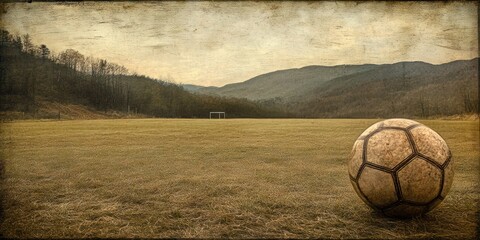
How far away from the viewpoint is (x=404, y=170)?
123 inches

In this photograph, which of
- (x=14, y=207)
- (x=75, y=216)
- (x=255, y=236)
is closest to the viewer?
(x=255, y=236)

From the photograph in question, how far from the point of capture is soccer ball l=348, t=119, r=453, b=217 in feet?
10.3

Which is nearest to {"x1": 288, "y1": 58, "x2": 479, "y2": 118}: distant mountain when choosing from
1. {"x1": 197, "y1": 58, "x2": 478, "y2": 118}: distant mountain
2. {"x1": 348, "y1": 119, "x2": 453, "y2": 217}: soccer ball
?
{"x1": 197, "y1": 58, "x2": 478, "y2": 118}: distant mountain

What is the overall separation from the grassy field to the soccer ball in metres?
0.20

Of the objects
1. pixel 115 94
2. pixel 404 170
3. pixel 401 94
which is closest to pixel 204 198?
pixel 404 170

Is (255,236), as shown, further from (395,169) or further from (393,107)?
(393,107)

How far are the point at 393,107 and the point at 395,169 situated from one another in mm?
14617

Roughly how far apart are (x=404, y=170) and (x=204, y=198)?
2.37 m

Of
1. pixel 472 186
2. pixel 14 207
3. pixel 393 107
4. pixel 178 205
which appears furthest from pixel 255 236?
pixel 393 107

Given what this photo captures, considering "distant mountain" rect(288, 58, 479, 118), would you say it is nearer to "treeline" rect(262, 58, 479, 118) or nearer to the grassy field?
"treeline" rect(262, 58, 479, 118)

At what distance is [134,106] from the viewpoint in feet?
67.3

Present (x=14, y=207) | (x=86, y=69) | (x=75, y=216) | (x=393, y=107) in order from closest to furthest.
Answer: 1. (x=75, y=216)
2. (x=14, y=207)
3. (x=86, y=69)
4. (x=393, y=107)

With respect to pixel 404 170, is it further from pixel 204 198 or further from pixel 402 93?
pixel 402 93

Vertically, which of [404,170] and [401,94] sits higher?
[401,94]
